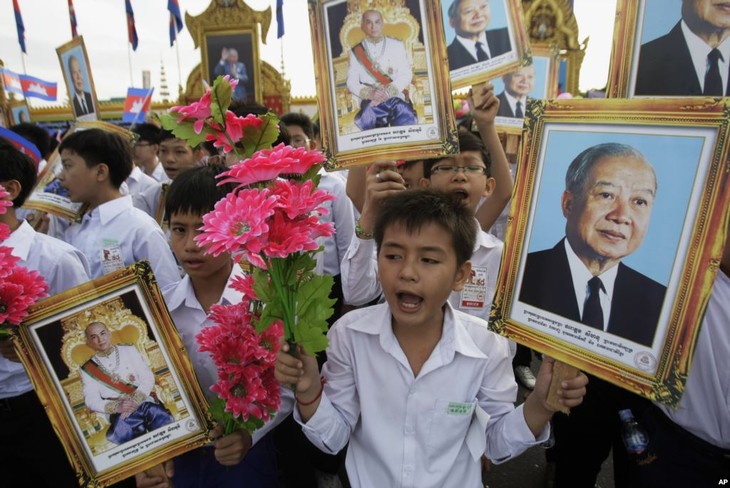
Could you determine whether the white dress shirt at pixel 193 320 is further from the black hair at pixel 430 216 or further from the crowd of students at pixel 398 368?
the black hair at pixel 430 216

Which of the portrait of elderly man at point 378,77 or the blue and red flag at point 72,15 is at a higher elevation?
the blue and red flag at point 72,15

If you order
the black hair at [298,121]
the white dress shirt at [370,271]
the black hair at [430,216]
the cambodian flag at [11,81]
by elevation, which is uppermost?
the cambodian flag at [11,81]

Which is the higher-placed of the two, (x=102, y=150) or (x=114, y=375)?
(x=102, y=150)

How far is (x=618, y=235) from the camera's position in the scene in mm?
1147

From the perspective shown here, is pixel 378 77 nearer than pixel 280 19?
Yes

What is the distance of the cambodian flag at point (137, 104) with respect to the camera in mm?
6391

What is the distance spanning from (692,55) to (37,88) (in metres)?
9.04

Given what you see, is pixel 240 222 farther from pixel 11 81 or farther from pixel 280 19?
pixel 280 19

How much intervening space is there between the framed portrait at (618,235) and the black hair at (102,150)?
250cm

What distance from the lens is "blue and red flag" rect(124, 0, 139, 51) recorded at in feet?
46.9

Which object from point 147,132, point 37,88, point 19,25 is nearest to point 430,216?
point 147,132

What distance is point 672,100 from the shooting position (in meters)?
1.05

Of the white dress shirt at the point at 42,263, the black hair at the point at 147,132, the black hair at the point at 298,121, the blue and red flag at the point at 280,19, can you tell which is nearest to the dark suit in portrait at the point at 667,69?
the white dress shirt at the point at 42,263

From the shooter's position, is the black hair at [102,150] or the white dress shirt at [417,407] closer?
the white dress shirt at [417,407]
